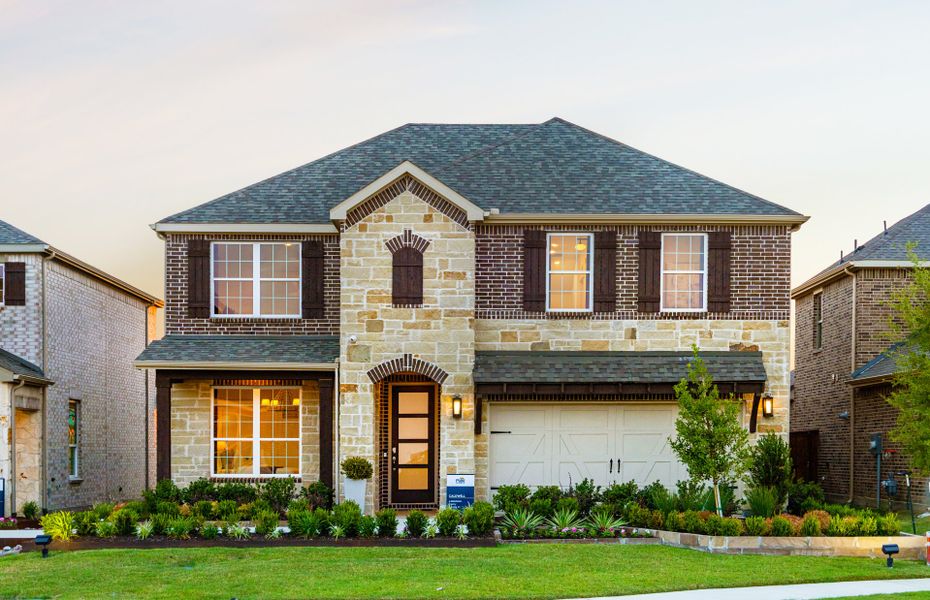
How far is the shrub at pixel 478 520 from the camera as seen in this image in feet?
57.2

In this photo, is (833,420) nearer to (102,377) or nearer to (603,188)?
(603,188)

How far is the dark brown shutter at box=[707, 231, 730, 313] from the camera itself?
71.8 ft

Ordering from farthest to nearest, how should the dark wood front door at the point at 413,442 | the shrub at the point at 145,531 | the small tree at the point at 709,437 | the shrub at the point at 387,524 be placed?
the dark wood front door at the point at 413,442
the small tree at the point at 709,437
the shrub at the point at 387,524
the shrub at the point at 145,531

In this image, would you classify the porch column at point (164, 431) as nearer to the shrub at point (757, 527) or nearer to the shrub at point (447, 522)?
the shrub at point (447, 522)

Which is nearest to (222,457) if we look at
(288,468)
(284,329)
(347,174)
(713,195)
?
(288,468)

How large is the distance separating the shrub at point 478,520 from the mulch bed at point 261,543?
466mm

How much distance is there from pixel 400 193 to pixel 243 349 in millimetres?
4482

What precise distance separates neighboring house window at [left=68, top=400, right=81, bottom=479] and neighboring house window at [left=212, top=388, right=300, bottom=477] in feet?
16.6

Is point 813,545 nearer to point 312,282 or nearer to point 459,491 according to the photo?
point 459,491

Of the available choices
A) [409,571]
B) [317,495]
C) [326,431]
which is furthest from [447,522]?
[326,431]

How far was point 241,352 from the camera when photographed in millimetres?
21703

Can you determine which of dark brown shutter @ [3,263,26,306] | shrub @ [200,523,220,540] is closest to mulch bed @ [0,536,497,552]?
shrub @ [200,523,220,540]

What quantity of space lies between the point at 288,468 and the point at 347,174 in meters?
6.71

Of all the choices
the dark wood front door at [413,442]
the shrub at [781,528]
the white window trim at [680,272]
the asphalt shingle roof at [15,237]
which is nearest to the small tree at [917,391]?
the shrub at [781,528]
